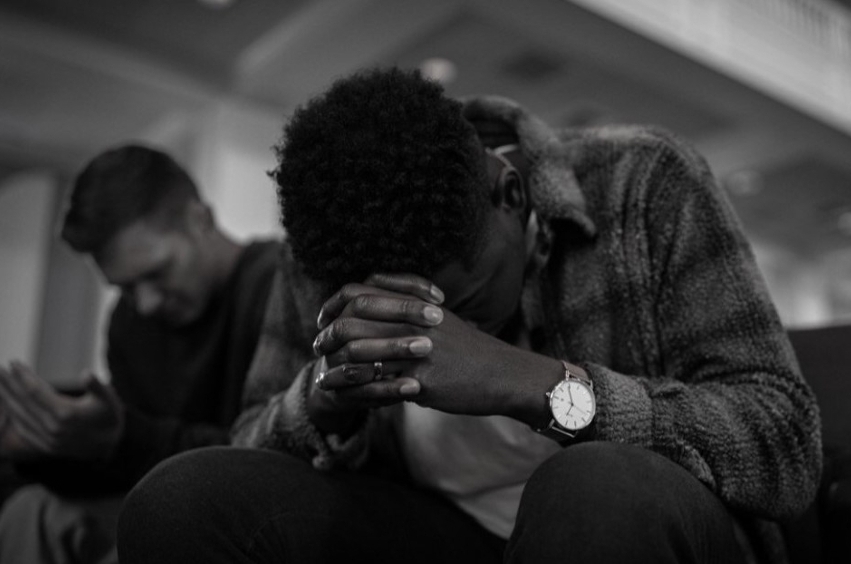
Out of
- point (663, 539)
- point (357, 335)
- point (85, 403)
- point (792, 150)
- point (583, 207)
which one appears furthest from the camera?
point (792, 150)

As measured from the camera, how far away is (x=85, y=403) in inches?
42.0

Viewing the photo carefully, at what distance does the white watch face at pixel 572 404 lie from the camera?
56cm

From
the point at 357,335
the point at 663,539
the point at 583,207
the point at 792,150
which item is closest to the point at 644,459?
the point at 663,539

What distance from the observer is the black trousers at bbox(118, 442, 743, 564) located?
43 cm

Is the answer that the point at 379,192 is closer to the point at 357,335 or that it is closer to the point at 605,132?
the point at 357,335

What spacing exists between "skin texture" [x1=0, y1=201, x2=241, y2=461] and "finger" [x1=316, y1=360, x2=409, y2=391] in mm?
585

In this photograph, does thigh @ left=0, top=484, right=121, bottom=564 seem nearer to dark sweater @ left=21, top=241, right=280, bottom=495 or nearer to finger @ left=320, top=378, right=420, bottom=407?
dark sweater @ left=21, top=241, right=280, bottom=495

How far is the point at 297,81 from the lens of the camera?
3.44 metres

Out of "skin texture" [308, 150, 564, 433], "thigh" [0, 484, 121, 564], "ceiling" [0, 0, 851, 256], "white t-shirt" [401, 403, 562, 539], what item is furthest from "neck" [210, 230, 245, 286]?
"ceiling" [0, 0, 851, 256]

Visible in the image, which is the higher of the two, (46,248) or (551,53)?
(551,53)

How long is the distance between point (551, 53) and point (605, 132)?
2513mm

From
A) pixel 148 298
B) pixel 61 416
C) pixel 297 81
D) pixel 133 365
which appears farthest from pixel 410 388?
pixel 297 81

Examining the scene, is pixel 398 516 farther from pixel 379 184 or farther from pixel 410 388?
pixel 379 184

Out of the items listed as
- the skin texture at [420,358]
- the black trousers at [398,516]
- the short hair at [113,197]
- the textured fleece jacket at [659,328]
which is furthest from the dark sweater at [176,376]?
the skin texture at [420,358]
